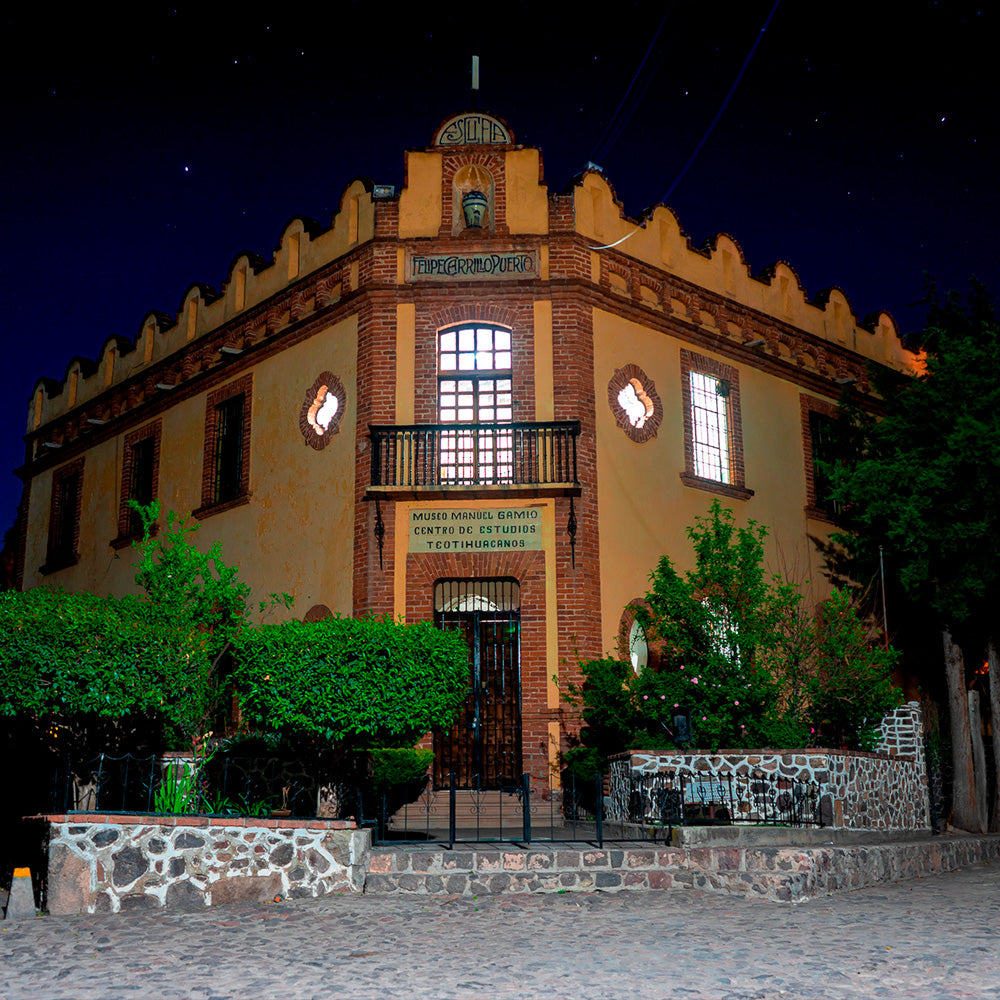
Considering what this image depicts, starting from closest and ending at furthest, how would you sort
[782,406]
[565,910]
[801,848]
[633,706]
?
[565,910], [801,848], [633,706], [782,406]

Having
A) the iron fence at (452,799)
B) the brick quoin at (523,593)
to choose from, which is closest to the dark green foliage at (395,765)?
the iron fence at (452,799)

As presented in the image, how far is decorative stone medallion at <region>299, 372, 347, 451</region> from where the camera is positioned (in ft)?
53.1

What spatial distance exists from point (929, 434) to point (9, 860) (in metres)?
13.8

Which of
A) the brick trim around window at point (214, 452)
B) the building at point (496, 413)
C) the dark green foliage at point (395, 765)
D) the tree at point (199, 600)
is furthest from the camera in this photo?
the brick trim around window at point (214, 452)

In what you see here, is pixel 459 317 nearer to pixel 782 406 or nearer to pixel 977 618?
pixel 782 406

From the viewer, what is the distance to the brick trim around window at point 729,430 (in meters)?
16.8

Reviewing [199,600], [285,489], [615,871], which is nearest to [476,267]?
[285,489]

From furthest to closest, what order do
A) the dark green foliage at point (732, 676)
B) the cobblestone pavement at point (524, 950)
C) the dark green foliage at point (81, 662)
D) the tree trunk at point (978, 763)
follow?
the tree trunk at point (978, 763)
the dark green foliage at point (732, 676)
the dark green foliage at point (81, 662)
the cobblestone pavement at point (524, 950)

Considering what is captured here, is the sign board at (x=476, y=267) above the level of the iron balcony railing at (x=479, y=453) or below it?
above

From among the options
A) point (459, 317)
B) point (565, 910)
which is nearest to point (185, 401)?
point (459, 317)

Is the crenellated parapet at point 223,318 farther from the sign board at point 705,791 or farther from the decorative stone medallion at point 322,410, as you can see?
the sign board at point 705,791

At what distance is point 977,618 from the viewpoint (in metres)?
16.3

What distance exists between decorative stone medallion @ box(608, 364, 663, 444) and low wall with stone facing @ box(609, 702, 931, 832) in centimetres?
544

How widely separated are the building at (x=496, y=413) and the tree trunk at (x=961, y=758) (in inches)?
112
